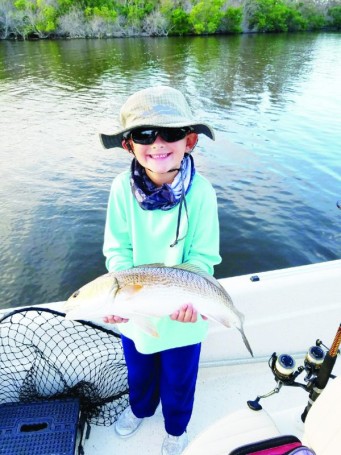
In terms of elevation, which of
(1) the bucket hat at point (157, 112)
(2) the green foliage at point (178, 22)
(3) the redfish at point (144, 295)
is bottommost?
(3) the redfish at point (144, 295)

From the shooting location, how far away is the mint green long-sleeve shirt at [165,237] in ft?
6.83

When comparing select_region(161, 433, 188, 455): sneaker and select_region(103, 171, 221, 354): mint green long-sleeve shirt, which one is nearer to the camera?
select_region(103, 171, 221, 354): mint green long-sleeve shirt

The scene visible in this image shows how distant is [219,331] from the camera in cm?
311

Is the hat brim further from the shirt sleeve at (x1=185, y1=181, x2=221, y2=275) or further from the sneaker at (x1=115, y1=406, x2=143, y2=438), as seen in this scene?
the sneaker at (x1=115, y1=406, x2=143, y2=438)

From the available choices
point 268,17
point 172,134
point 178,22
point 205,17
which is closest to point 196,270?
point 172,134

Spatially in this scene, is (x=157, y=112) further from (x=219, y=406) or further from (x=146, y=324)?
(x=219, y=406)

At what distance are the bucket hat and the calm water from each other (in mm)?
5302

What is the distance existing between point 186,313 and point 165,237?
1.66ft

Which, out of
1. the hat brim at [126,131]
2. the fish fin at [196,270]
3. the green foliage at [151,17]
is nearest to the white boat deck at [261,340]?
the fish fin at [196,270]

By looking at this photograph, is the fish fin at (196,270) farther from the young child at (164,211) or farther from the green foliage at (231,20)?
the green foliage at (231,20)

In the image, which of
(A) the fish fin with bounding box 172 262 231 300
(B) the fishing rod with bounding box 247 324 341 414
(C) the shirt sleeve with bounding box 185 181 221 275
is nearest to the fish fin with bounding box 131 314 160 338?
(A) the fish fin with bounding box 172 262 231 300

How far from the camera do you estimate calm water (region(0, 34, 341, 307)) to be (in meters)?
7.53

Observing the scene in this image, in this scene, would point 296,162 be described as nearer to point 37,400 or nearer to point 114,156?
point 114,156

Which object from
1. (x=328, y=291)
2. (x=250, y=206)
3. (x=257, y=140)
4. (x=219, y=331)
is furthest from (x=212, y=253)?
(x=257, y=140)
